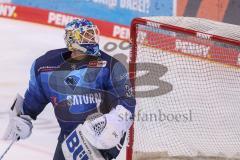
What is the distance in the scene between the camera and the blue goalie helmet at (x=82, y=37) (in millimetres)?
3215

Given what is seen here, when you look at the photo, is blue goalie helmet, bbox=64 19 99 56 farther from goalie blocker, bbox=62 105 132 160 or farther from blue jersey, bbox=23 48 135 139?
goalie blocker, bbox=62 105 132 160

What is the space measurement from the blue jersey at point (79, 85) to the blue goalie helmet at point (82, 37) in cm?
6

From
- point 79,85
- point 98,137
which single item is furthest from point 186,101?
point 98,137

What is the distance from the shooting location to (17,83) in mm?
6164

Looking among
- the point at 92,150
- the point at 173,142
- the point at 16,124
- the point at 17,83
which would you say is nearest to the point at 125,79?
the point at 92,150

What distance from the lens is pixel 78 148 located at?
3.18 meters

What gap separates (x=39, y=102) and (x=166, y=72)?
1.35 metres

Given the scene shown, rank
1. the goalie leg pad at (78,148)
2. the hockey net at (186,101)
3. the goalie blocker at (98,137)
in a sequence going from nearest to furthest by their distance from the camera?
the goalie blocker at (98,137) → the goalie leg pad at (78,148) → the hockey net at (186,101)

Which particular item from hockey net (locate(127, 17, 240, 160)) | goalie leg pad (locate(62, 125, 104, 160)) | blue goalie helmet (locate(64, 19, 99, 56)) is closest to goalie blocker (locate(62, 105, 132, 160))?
goalie leg pad (locate(62, 125, 104, 160))

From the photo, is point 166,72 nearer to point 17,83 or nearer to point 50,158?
point 50,158

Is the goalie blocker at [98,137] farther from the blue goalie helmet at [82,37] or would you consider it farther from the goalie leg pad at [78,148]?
the blue goalie helmet at [82,37]

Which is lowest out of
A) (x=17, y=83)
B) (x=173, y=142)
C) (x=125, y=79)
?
(x=17, y=83)

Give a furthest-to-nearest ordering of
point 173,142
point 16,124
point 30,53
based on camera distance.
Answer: point 30,53 < point 173,142 < point 16,124

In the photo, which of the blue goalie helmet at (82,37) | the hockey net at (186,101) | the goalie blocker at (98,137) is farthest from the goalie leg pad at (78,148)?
the hockey net at (186,101)
